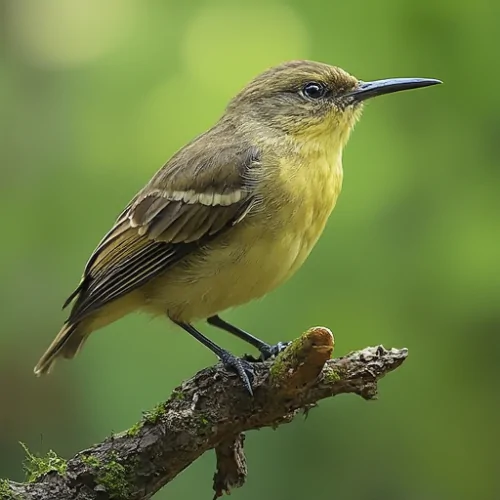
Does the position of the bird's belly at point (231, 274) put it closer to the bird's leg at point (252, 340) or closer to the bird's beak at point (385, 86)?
the bird's leg at point (252, 340)

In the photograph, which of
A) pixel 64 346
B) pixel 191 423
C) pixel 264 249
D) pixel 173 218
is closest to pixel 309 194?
pixel 264 249

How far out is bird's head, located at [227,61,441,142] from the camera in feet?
13.9

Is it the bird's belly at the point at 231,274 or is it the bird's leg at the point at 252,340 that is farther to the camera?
the bird's leg at the point at 252,340

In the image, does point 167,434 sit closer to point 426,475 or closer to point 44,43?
point 426,475

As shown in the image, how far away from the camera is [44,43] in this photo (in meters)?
5.29

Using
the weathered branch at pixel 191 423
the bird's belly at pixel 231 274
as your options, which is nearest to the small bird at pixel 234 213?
the bird's belly at pixel 231 274

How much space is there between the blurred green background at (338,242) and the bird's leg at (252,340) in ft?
0.20

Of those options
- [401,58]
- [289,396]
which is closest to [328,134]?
[401,58]

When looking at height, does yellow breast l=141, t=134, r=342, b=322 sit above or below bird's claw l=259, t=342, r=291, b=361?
above

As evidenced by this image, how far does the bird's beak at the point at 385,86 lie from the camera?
410 centimetres

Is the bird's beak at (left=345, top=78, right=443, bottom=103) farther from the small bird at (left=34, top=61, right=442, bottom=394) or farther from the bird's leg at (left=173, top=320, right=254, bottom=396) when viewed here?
the bird's leg at (left=173, top=320, right=254, bottom=396)

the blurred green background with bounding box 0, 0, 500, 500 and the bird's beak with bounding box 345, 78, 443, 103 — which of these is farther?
the blurred green background with bounding box 0, 0, 500, 500

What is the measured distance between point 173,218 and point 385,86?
3.49 feet

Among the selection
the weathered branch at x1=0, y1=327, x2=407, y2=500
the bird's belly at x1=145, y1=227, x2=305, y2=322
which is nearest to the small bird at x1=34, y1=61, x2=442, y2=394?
the bird's belly at x1=145, y1=227, x2=305, y2=322
